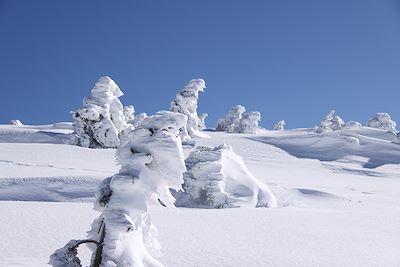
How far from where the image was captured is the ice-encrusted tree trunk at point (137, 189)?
4.22 metres

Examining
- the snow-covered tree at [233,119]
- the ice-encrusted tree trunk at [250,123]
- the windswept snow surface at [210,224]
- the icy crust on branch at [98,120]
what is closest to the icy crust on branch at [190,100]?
the ice-encrusted tree trunk at [250,123]

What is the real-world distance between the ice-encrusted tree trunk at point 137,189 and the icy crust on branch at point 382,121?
2341 inches

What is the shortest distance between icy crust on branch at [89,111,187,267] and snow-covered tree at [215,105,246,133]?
49309mm

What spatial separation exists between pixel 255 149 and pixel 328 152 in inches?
296

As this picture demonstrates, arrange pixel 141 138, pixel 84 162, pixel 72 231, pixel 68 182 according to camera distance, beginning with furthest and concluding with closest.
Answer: pixel 84 162, pixel 68 182, pixel 72 231, pixel 141 138

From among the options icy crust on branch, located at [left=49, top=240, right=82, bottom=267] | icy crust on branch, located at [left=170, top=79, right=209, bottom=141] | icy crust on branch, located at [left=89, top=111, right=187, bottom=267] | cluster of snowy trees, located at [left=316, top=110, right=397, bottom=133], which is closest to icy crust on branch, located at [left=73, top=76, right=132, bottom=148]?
icy crust on branch, located at [left=170, top=79, right=209, bottom=141]

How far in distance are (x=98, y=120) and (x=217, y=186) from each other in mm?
14911

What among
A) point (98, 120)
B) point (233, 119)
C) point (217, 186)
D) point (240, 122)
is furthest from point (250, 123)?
point (217, 186)

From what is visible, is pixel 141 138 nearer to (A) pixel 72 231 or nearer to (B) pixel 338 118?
(A) pixel 72 231

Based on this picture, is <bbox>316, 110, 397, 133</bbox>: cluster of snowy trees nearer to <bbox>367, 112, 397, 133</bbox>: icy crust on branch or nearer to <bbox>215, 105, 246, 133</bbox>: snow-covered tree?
<bbox>367, 112, 397, 133</bbox>: icy crust on branch

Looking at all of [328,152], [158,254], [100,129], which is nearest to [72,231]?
[158,254]

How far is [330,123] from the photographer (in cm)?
5856

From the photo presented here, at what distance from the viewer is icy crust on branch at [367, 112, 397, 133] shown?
194 ft

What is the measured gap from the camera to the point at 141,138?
4.64 meters
